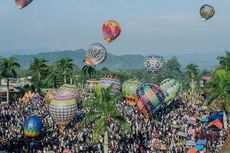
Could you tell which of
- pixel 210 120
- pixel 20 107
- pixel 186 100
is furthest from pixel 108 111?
pixel 186 100

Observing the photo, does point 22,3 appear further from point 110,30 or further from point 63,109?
point 63,109

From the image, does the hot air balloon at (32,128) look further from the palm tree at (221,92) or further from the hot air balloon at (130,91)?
the hot air balloon at (130,91)

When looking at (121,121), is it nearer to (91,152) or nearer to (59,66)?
(91,152)

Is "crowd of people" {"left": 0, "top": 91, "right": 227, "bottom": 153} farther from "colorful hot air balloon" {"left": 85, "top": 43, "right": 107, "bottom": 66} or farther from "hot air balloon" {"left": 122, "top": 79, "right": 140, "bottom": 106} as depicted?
"colorful hot air balloon" {"left": 85, "top": 43, "right": 107, "bottom": 66}

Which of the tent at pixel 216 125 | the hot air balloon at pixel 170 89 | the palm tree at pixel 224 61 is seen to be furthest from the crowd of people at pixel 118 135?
the palm tree at pixel 224 61

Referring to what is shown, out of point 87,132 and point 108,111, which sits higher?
point 108,111

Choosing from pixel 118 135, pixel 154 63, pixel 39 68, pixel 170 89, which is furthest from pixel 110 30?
→ pixel 118 135
